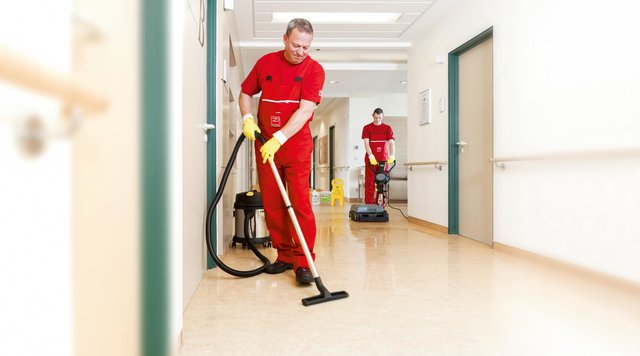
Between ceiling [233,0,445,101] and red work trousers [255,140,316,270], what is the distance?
229 centimetres

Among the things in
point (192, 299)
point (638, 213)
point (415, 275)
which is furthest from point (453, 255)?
point (192, 299)

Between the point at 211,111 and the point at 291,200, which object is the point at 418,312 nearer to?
the point at 291,200

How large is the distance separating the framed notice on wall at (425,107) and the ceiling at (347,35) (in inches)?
30.5

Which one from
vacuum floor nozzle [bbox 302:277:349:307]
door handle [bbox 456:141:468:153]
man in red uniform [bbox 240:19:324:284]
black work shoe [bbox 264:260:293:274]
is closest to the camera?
vacuum floor nozzle [bbox 302:277:349:307]

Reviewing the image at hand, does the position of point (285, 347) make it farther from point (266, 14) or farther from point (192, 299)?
point (266, 14)

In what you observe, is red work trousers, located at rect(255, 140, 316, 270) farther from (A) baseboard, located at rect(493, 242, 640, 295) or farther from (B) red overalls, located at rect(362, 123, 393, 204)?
(B) red overalls, located at rect(362, 123, 393, 204)

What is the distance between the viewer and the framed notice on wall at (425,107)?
4.86m

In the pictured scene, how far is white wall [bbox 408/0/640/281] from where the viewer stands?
220 centimetres

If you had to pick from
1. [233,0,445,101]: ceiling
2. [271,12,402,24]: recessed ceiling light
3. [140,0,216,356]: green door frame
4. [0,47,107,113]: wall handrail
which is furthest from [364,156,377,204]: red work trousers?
[0,47,107,113]: wall handrail

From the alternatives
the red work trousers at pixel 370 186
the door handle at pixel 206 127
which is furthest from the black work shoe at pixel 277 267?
the red work trousers at pixel 370 186

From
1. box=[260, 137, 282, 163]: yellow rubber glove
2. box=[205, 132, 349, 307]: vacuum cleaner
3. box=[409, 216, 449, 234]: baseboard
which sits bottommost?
box=[409, 216, 449, 234]: baseboard

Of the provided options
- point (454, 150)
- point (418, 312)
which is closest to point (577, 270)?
point (418, 312)

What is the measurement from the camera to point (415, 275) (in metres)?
2.47

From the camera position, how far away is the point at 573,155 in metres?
2.46
